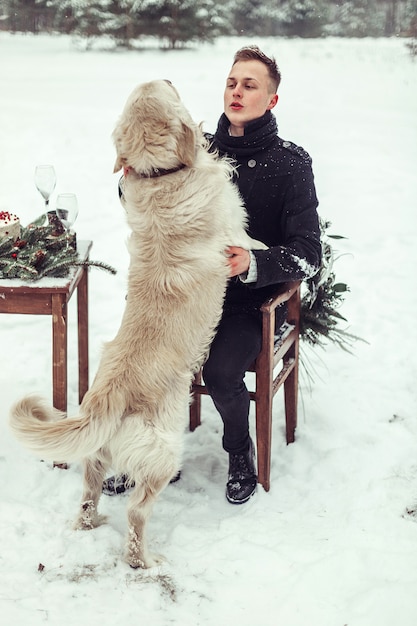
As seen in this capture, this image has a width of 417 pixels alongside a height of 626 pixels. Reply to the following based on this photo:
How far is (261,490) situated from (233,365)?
632 mm

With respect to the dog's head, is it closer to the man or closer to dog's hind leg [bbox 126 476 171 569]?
the man

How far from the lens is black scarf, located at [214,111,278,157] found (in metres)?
2.66

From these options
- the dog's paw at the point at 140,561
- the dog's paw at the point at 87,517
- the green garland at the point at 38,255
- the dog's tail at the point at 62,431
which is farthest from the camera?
the green garland at the point at 38,255

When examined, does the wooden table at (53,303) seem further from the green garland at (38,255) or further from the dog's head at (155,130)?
the dog's head at (155,130)

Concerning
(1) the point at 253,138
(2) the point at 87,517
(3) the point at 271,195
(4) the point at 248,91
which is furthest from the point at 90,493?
(4) the point at 248,91

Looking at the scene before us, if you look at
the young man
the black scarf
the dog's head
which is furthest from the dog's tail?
the black scarf

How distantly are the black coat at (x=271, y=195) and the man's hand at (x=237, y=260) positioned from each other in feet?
0.70

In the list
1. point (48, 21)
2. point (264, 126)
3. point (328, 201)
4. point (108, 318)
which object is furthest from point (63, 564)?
point (48, 21)

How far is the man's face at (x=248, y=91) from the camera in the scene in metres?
2.65

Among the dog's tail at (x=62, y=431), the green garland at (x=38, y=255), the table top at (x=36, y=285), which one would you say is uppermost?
the green garland at (x=38, y=255)

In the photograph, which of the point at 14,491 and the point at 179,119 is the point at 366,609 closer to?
the point at 14,491

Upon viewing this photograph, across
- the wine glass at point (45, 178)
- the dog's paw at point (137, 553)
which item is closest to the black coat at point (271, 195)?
the wine glass at point (45, 178)

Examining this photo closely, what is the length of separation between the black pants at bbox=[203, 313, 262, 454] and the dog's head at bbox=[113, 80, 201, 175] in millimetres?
717

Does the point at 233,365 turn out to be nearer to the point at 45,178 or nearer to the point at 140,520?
the point at 140,520
